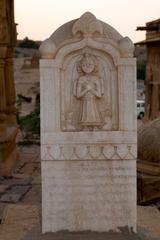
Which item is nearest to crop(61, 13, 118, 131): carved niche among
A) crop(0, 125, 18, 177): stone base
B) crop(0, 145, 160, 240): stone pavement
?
crop(0, 145, 160, 240): stone pavement

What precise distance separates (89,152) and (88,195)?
18.4 inches

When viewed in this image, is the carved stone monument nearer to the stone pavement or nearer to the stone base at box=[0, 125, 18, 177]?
the stone pavement

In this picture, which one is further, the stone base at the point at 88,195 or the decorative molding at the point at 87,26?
the stone base at the point at 88,195

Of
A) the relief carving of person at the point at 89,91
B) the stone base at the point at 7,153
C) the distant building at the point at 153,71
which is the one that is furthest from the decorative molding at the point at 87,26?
the distant building at the point at 153,71

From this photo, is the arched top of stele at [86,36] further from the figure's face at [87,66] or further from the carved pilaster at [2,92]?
the carved pilaster at [2,92]

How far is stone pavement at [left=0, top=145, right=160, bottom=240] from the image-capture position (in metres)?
6.41

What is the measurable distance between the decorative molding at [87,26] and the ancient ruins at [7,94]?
17.9ft

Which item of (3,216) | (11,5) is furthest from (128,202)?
(11,5)

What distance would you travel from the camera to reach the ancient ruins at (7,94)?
1158 cm

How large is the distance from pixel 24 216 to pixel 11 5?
23.5 feet

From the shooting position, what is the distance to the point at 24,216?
295 inches

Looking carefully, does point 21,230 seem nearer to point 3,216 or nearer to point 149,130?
point 3,216

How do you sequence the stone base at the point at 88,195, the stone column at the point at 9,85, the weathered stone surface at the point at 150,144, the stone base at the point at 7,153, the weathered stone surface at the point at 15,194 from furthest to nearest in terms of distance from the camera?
the stone column at the point at 9,85 → the stone base at the point at 7,153 → the weathered stone surface at the point at 15,194 → the weathered stone surface at the point at 150,144 → the stone base at the point at 88,195

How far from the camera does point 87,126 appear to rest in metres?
6.28
